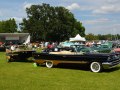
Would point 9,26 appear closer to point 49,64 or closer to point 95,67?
point 49,64

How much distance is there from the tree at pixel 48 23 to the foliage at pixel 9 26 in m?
10.8

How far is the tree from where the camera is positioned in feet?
270

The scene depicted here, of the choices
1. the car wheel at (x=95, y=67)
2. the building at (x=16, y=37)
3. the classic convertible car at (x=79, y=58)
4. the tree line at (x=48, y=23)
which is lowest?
the car wheel at (x=95, y=67)

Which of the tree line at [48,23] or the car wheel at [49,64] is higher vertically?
the tree line at [48,23]

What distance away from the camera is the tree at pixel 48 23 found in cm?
8244

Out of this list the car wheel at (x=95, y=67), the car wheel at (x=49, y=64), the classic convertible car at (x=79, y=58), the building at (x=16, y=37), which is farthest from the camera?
the building at (x=16, y=37)

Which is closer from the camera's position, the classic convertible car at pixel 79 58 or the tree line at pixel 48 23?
the classic convertible car at pixel 79 58

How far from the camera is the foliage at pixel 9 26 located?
95312mm

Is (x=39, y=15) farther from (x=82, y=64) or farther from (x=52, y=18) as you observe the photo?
(x=82, y=64)

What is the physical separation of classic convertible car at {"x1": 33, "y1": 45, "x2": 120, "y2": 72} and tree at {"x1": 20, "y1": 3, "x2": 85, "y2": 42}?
212ft

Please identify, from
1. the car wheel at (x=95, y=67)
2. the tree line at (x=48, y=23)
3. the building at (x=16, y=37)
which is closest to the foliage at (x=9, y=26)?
the tree line at (x=48, y=23)

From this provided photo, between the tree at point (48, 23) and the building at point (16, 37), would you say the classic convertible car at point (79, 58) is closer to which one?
the building at point (16, 37)

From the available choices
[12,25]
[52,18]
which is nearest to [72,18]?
[52,18]

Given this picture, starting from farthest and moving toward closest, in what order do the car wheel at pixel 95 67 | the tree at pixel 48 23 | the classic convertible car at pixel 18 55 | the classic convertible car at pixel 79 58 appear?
the tree at pixel 48 23
the classic convertible car at pixel 18 55
the car wheel at pixel 95 67
the classic convertible car at pixel 79 58
